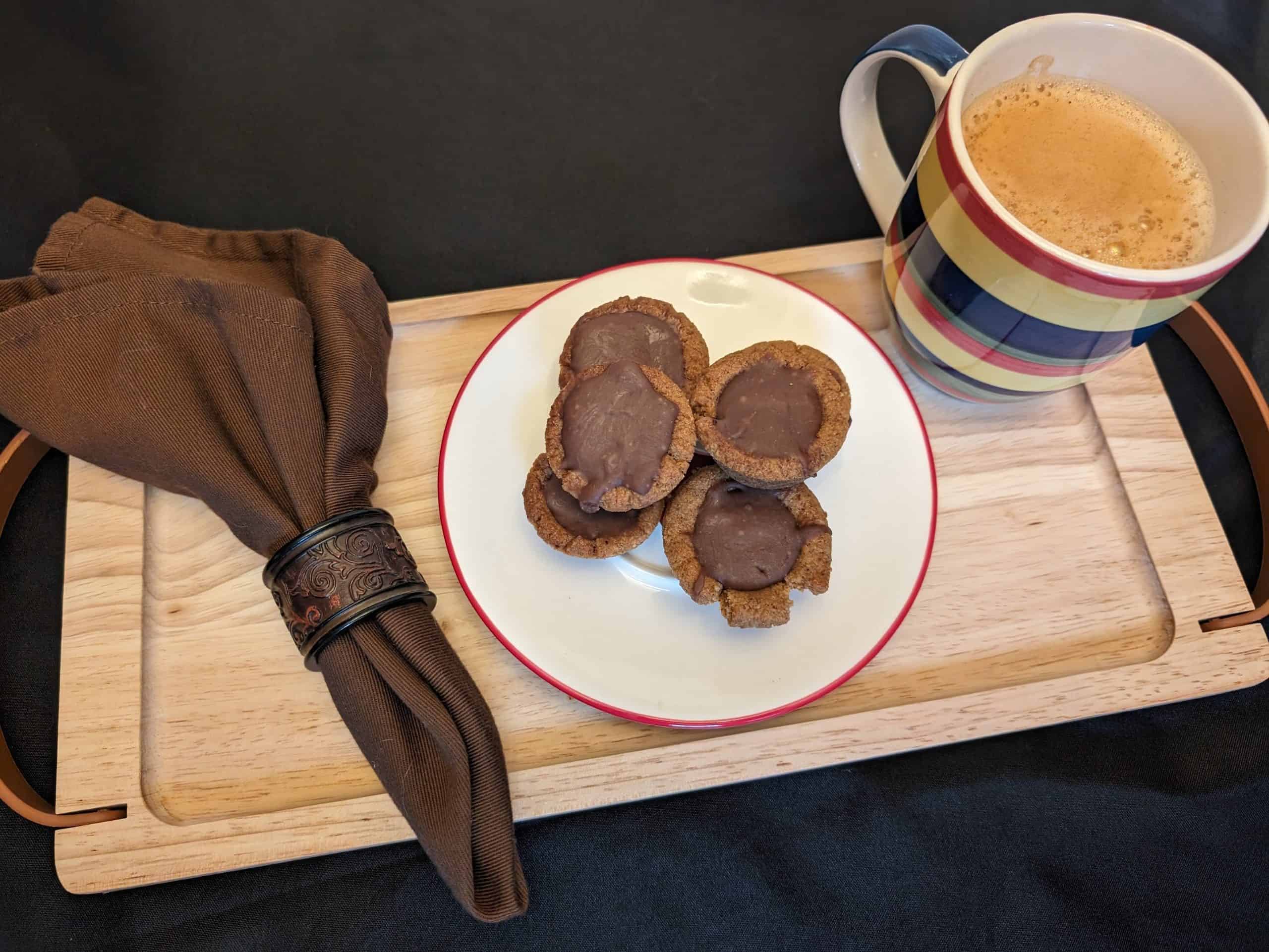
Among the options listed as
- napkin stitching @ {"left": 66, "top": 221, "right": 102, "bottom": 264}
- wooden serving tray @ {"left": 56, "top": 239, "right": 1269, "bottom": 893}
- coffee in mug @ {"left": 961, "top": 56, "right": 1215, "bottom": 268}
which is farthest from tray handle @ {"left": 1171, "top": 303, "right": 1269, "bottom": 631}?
napkin stitching @ {"left": 66, "top": 221, "right": 102, "bottom": 264}

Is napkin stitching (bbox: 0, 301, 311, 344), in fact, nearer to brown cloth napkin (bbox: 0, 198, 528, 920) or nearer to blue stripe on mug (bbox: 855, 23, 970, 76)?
brown cloth napkin (bbox: 0, 198, 528, 920)

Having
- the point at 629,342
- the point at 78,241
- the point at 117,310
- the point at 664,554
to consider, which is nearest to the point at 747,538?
the point at 664,554

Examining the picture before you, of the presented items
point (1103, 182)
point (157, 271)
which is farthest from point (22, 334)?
point (1103, 182)

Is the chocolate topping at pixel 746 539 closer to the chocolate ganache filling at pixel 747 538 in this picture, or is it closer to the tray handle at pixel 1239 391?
the chocolate ganache filling at pixel 747 538

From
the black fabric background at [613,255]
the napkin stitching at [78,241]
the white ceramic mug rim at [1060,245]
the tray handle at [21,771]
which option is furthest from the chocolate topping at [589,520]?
the napkin stitching at [78,241]

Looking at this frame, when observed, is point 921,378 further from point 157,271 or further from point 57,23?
point 57,23
